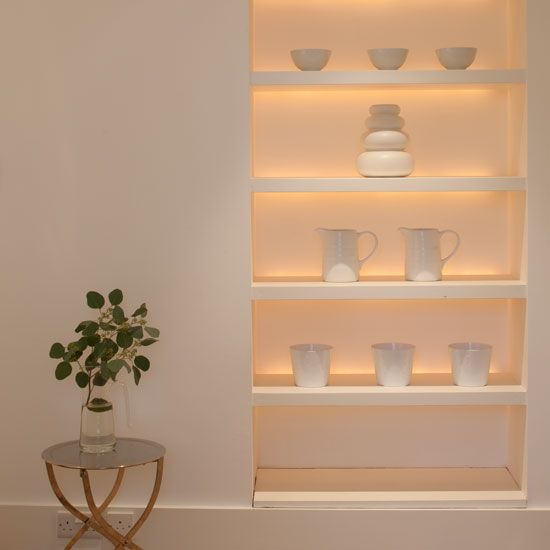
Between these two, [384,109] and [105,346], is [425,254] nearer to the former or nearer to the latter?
[384,109]

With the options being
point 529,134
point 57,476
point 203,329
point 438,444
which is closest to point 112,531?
point 57,476

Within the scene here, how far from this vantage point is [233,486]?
3201 mm

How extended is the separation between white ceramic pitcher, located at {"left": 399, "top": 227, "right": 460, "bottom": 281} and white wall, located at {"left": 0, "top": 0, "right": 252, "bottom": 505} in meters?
0.53

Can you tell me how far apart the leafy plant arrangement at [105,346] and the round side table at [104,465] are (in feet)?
0.52

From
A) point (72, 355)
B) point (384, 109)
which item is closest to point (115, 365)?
point (72, 355)

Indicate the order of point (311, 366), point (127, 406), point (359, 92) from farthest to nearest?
point (359, 92)
point (311, 366)
point (127, 406)

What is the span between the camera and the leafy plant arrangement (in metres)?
2.95

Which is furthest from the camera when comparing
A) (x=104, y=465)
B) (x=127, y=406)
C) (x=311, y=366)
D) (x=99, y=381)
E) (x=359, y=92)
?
(x=359, y=92)

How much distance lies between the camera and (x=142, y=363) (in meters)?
3.01

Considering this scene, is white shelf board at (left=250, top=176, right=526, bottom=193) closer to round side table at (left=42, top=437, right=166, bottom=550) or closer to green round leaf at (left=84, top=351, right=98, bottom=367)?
green round leaf at (left=84, top=351, right=98, bottom=367)

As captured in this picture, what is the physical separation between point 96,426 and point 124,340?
0.27 meters

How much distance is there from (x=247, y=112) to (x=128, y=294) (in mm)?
660

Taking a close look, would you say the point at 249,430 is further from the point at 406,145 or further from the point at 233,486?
the point at 406,145

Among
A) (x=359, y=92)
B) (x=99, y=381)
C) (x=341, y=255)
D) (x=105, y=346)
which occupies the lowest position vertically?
(x=99, y=381)
